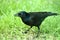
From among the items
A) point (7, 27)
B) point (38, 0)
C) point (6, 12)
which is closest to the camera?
point (7, 27)

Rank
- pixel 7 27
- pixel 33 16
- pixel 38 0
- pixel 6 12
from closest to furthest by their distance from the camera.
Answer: pixel 33 16 → pixel 7 27 → pixel 6 12 → pixel 38 0

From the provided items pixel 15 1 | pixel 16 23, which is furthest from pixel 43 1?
pixel 16 23

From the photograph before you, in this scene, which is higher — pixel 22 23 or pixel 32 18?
pixel 32 18

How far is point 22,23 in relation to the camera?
128 inches

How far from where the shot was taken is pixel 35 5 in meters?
3.54

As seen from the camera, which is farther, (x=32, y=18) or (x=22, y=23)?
(x=22, y=23)

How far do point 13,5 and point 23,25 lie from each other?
0.42m

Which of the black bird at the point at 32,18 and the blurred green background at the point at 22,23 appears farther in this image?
the blurred green background at the point at 22,23

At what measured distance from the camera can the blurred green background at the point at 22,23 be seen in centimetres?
305

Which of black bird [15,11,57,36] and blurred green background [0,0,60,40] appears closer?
black bird [15,11,57,36]

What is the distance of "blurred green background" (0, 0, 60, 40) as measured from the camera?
305cm

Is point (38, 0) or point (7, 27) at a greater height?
point (38, 0)

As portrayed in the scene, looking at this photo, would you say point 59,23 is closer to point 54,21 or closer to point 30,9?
point 54,21

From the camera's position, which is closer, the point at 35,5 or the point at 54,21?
the point at 54,21
